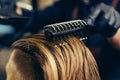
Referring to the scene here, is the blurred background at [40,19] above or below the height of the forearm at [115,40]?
above

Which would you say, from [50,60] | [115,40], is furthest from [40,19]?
[115,40]

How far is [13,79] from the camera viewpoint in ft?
3.70

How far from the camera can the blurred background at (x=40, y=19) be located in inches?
45.1

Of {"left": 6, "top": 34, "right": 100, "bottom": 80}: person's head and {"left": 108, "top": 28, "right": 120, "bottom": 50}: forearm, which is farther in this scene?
{"left": 108, "top": 28, "right": 120, "bottom": 50}: forearm

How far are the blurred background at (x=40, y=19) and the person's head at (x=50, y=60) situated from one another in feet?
0.16

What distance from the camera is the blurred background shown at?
115 cm

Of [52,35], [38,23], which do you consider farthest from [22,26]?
[52,35]

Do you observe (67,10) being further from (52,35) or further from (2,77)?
(2,77)

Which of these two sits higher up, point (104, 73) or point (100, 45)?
point (100, 45)

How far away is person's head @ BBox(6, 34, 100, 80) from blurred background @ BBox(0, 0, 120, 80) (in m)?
0.05

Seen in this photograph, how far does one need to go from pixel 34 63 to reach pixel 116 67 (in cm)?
35

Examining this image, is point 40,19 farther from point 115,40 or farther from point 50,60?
point 115,40

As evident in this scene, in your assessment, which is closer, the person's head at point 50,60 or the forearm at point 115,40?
the person's head at point 50,60

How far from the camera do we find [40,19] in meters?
1.15
